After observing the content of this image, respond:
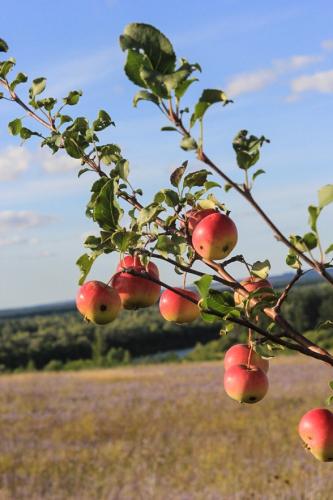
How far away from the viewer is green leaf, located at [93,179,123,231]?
1018 millimetres

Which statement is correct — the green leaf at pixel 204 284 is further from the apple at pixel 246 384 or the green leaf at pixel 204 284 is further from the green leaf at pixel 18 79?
the green leaf at pixel 18 79

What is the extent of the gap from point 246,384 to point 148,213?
1.26ft

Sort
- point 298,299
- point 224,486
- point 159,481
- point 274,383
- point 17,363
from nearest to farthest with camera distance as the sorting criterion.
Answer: point 224,486, point 159,481, point 274,383, point 17,363, point 298,299

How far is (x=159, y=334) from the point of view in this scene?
45.7 m

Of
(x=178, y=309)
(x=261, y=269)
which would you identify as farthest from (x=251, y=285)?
(x=178, y=309)

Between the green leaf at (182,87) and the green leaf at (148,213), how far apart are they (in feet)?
0.83

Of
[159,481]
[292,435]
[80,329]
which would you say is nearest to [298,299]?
[80,329]

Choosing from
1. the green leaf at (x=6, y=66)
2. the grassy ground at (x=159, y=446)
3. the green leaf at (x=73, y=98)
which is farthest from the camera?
the grassy ground at (x=159, y=446)

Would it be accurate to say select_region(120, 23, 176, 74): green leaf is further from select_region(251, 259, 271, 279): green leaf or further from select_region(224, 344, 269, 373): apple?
select_region(224, 344, 269, 373): apple

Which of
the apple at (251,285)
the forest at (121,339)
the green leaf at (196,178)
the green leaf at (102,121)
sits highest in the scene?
the green leaf at (102,121)

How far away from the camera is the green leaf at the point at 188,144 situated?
80 centimetres

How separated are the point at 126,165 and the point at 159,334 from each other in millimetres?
44970

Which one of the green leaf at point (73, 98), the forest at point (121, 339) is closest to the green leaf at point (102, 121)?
the green leaf at point (73, 98)

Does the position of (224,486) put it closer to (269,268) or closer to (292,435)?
(292,435)
